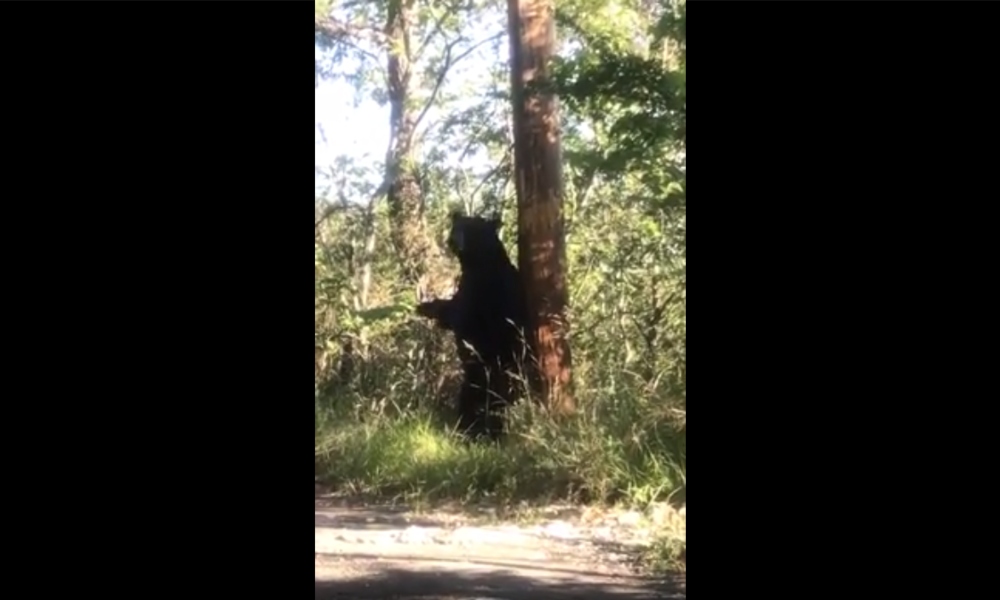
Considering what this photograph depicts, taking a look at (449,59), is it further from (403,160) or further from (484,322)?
(484,322)

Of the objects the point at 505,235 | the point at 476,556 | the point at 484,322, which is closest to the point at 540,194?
the point at 505,235

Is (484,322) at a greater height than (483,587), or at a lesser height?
greater

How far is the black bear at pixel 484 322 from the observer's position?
199 cm

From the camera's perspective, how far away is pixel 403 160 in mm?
2004

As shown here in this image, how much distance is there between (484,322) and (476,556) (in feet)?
1.50

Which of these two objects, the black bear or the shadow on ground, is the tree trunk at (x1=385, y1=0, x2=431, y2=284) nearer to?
the black bear

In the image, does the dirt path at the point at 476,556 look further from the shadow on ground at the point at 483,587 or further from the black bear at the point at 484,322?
the black bear at the point at 484,322

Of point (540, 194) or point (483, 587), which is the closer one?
point (483, 587)

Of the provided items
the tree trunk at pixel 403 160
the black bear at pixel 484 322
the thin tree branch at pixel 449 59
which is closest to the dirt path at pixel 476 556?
the black bear at pixel 484 322
